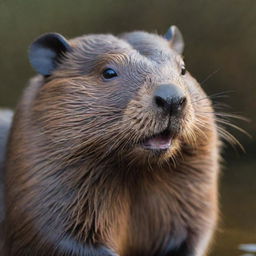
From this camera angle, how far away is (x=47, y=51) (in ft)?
13.3

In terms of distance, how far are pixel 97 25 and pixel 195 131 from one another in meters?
3.05

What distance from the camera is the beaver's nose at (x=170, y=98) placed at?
3.56 metres

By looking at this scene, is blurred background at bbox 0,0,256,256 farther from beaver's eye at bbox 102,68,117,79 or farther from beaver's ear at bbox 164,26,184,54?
beaver's eye at bbox 102,68,117,79

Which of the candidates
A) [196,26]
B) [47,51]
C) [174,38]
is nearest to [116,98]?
[47,51]

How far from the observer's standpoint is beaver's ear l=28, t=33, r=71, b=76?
159 inches

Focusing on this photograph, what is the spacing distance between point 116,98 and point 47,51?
18.5 inches

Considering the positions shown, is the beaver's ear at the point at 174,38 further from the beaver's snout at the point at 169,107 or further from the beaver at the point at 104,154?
the beaver's snout at the point at 169,107


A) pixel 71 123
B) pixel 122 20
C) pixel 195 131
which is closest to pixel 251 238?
pixel 195 131

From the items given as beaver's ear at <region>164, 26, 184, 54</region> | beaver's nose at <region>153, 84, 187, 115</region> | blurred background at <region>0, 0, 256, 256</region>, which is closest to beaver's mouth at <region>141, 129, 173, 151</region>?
beaver's nose at <region>153, 84, 187, 115</region>

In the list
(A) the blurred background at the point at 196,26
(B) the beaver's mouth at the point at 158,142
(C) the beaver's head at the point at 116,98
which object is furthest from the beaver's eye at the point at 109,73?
(A) the blurred background at the point at 196,26

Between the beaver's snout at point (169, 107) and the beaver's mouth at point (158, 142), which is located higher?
the beaver's snout at point (169, 107)

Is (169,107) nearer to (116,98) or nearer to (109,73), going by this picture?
(116,98)

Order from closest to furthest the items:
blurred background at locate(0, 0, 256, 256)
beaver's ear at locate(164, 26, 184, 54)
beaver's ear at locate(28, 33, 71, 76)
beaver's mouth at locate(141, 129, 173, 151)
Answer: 1. beaver's mouth at locate(141, 129, 173, 151)
2. beaver's ear at locate(28, 33, 71, 76)
3. beaver's ear at locate(164, 26, 184, 54)
4. blurred background at locate(0, 0, 256, 256)

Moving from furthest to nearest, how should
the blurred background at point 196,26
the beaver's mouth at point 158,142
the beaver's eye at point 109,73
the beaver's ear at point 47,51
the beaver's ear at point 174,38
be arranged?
1. the blurred background at point 196,26
2. the beaver's ear at point 174,38
3. the beaver's ear at point 47,51
4. the beaver's eye at point 109,73
5. the beaver's mouth at point 158,142
